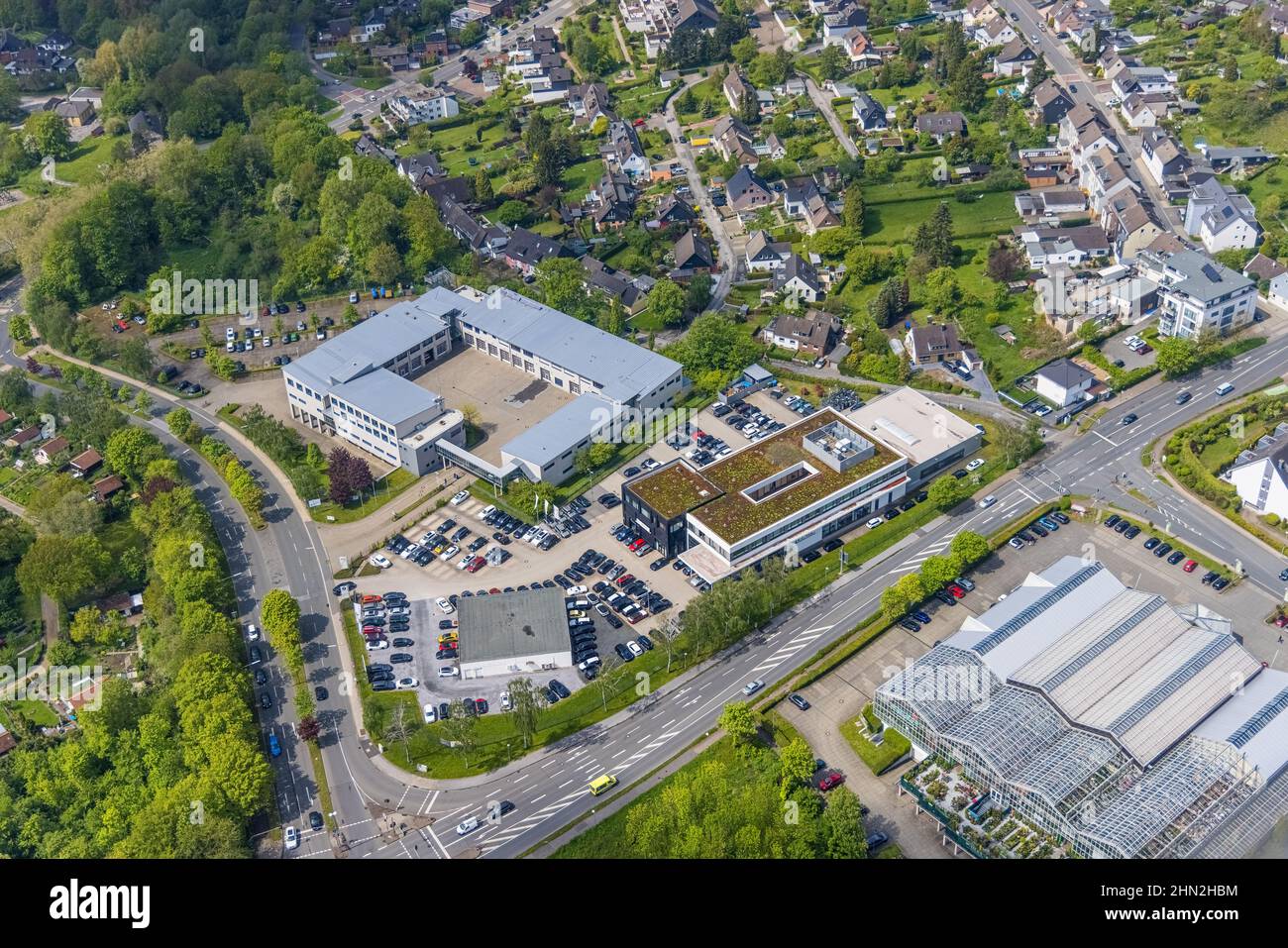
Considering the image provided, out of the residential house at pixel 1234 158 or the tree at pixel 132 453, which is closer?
the tree at pixel 132 453

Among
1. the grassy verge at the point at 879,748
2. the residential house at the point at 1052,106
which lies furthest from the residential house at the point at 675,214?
the grassy verge at the point at 879,748

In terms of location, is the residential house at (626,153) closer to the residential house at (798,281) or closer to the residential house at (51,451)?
the residential house at (798,281)

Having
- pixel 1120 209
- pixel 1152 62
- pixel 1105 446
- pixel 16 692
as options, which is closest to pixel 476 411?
pixel 16 692

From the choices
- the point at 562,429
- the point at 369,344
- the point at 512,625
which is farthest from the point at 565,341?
the point at 512,625

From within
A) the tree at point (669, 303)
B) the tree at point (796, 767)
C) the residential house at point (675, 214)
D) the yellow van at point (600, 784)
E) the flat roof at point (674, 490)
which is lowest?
the yellow van at point (600, 784)

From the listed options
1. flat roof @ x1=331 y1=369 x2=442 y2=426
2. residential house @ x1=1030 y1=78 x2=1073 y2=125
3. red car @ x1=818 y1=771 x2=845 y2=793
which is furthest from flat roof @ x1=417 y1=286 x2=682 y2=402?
residential house @ x1=1030 y1=78 x2=1073 y2=125

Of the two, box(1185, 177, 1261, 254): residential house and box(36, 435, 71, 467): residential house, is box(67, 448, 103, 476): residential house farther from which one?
box(1185, 177, 1261, 254): residential house

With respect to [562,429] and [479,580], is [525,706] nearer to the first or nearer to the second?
[479,580]

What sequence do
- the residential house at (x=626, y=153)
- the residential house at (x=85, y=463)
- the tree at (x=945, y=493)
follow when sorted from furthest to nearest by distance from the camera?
the residential house at (x=626, y=153)
the residential house at (x=85, y=463)
the tree at (x=945, y=493)
